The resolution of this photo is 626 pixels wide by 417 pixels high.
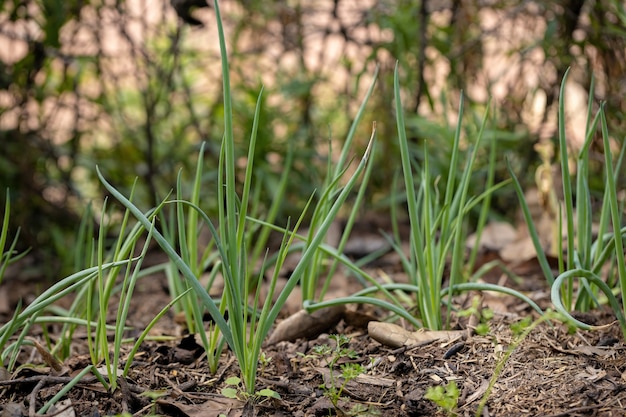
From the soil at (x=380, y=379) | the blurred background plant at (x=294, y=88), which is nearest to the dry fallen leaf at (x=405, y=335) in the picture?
the soil at (x=380, y=379)

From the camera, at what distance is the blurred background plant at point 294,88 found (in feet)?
7.88

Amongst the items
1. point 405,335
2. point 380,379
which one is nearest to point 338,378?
point 380,379

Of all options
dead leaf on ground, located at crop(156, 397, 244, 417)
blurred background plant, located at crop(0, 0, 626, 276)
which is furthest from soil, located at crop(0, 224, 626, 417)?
blurred background plant, located at crop(0, 0, 626, 276)

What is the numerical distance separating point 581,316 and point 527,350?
0.80ft

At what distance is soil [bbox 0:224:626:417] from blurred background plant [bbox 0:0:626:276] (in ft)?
3.10

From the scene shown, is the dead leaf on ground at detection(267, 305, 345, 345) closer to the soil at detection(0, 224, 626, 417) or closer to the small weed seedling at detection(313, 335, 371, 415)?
the soil at detection(0, 224, 626, 417)

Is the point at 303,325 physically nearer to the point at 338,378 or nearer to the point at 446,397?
the point at 338,378

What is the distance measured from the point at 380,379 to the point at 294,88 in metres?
1.47

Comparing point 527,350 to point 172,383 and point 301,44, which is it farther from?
point 301,44

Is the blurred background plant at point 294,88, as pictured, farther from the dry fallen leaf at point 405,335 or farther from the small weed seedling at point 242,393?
the small weed seedling at point 242,393

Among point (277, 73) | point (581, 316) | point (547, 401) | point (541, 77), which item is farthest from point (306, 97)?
point (547, 401)

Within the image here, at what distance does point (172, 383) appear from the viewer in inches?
53.4

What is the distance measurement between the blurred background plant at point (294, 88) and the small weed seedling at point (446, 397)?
1190 millimetres

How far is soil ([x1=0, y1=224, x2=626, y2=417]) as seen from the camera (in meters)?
1.22
